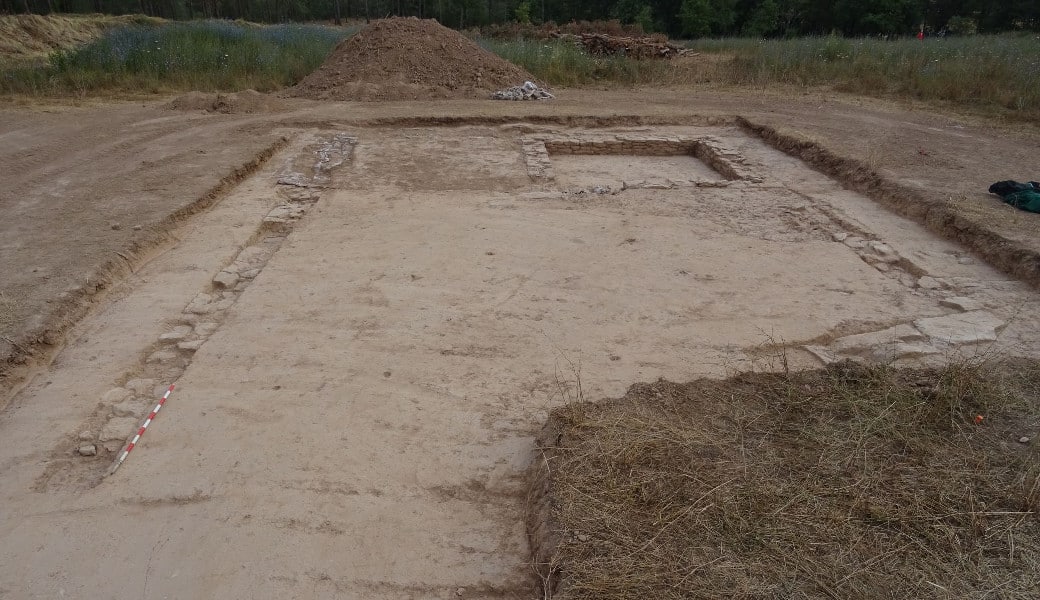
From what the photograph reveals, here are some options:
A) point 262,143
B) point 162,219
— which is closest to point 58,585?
point 162,219

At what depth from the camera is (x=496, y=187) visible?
296 inches

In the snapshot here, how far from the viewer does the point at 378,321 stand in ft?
15.3

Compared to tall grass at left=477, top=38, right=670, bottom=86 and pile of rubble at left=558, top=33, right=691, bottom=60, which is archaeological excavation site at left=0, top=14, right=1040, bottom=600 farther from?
pile of rubble at left=558, top=33, right=691, bottom=60

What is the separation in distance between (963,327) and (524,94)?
9598 millimetres

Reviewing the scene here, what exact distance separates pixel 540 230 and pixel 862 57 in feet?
40.4

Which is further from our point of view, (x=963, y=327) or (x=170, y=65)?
(x=170, y=65)

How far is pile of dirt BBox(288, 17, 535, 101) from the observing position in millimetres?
12453

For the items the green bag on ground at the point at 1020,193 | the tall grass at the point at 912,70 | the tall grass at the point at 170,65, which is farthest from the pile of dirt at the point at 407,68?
the green bag on ground at the point at 1020,193

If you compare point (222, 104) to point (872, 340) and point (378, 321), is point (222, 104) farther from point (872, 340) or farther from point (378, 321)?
point (872, 340)

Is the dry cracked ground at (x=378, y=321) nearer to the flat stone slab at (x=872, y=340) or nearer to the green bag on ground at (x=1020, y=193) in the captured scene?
the flat stone slab at (x=872, y=340)

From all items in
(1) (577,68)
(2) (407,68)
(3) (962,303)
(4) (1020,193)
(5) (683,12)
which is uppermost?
(5) (683,12)

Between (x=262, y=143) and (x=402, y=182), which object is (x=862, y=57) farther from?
(x=262, y=143)

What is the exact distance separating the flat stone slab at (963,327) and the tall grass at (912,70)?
7799mm

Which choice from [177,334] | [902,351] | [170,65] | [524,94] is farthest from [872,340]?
[170,65]
